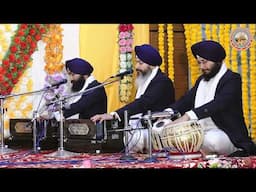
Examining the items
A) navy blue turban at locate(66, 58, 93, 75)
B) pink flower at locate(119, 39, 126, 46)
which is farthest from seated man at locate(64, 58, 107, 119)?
pink flower at locate(119, 39, 126, 46)

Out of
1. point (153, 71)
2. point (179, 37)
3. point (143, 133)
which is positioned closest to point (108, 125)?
point (143, 133)

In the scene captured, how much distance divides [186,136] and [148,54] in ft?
4.18

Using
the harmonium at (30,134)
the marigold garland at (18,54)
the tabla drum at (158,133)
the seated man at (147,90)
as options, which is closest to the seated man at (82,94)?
the harmonium at (30,134)

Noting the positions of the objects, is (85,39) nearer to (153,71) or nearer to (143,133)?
(153,71)

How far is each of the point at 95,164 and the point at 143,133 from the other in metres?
Answer: 1.00

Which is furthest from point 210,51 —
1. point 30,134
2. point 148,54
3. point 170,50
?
point 30,134

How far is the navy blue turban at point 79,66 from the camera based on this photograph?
700 centimetres

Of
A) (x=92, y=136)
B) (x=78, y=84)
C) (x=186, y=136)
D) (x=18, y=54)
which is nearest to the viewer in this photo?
(x=186, y=136)

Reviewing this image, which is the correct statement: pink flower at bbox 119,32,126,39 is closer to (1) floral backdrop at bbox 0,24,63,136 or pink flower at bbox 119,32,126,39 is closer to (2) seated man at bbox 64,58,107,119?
(2) seated man at bbox 64,58,107,119

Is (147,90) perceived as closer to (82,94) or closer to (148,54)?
(148,54)

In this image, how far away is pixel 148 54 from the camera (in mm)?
6719

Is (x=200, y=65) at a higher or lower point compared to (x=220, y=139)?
higher

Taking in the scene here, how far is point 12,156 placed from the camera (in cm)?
652

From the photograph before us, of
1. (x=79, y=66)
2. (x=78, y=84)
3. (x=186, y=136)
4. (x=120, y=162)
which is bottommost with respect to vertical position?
(x=120, y=162)
